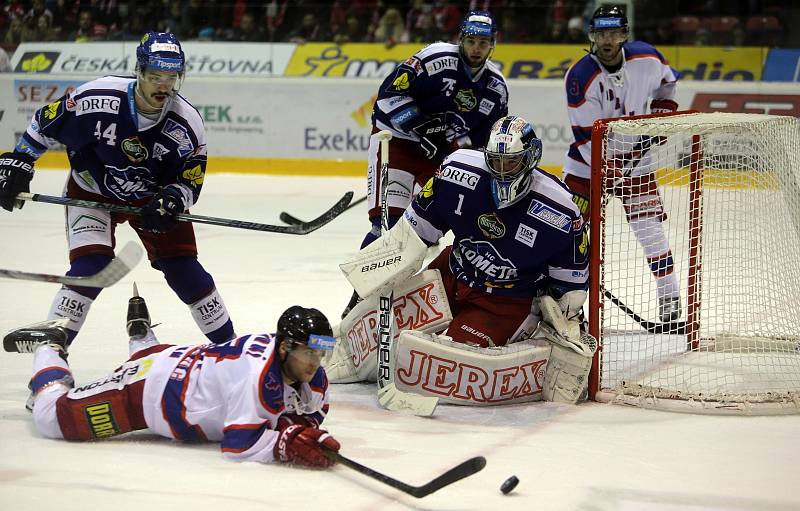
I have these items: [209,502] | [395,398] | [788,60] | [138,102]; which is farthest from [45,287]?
[788,60]

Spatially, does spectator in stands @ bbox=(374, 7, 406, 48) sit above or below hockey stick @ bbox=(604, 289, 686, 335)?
above

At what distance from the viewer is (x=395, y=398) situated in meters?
3.64

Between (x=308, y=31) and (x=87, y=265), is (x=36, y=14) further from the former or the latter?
(x=87, y=265)

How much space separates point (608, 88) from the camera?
501 cm

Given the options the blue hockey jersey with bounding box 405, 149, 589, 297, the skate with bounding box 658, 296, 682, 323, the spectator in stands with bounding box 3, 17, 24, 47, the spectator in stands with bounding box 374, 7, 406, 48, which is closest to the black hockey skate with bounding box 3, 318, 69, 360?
the blue hockey jersey with bounding box 405, 149, 589, 297

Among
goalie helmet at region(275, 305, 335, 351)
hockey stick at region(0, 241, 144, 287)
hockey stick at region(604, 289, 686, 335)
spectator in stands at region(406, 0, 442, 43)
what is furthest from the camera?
spectator in stands at region(406, 0, 442, 43)

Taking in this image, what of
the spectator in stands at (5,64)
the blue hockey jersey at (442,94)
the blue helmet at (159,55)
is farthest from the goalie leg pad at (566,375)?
the spectator in stands at (5,64)

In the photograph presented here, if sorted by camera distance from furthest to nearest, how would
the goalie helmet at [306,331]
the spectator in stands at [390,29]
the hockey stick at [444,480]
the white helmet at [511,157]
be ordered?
the spectator in stands at [390,29], the white helmet at [511,157], the goalie helmet at [306,331], the hockey stick at [444,480]

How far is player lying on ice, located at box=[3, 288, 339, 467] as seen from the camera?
9.50 feet

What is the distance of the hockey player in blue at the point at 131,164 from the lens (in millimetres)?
3637

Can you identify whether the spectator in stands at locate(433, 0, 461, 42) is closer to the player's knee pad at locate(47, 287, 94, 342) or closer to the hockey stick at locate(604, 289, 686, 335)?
the hockey stick at locate(604, 289, 686, 335)

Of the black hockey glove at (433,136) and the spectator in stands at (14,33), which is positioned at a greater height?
the spectator in stands at (14,33)

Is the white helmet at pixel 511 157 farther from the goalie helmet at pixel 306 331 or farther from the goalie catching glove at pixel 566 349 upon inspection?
the goalie helmet at pixel 306 331

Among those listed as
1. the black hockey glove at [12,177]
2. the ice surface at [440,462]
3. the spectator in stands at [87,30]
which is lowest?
the ice surface at [440,462]
